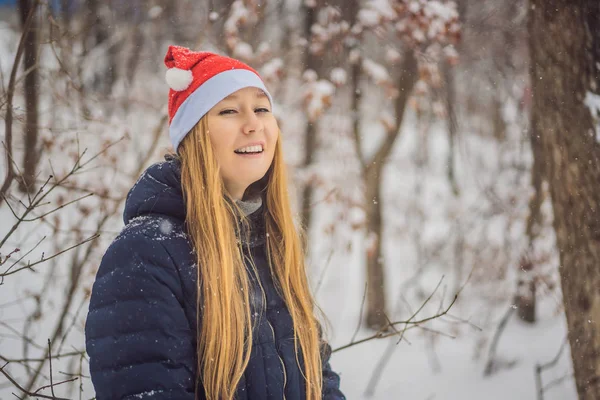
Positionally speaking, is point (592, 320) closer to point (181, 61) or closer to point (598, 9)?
point (598, 9)

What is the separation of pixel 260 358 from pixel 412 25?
502cm

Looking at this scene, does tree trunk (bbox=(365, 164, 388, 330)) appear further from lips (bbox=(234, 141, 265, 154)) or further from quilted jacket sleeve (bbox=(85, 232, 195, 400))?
quilted jacket sleeve (bbox=(85, 232, 195, 400))

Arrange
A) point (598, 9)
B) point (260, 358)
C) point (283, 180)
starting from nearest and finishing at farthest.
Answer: point (260, 358), point (283, 180), point (598, 9)

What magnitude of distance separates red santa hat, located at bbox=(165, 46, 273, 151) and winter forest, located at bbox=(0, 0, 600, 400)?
2.71 feet

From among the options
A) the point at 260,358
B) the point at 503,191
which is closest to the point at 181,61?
the point at 260,358

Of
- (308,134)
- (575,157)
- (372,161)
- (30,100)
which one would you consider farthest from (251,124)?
(308,134)

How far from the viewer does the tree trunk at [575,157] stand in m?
2.64

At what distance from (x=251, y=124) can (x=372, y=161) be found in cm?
608

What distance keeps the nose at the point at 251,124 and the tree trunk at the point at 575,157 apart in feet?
6.25

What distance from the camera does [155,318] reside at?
4.66 feet

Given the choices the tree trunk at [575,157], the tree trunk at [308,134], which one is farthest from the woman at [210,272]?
the tree trunk at [308,134]

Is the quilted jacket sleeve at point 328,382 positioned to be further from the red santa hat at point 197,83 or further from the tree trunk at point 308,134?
the tree trunk at point 308,134

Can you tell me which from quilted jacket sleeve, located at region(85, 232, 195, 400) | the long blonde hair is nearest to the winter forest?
the long blonde hair

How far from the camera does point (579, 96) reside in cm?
266
